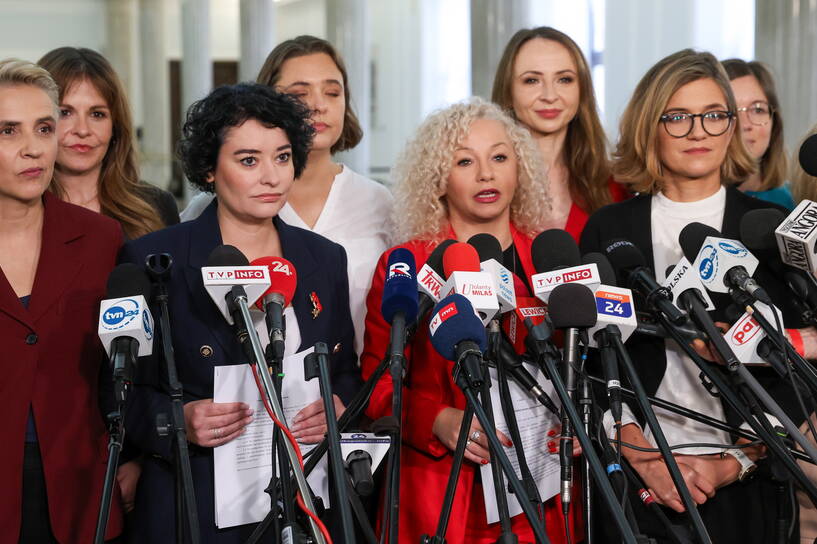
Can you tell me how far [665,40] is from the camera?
8164 mm

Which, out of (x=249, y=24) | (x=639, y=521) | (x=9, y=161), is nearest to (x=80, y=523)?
(x=9, y=161)

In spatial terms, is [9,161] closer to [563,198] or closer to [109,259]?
[109,259]

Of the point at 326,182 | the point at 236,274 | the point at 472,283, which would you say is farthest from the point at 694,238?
the point at 326,182

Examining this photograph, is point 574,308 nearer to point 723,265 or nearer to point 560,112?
point 723,265

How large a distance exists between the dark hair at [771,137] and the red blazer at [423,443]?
2102 millimetres

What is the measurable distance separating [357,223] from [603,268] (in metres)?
1.26

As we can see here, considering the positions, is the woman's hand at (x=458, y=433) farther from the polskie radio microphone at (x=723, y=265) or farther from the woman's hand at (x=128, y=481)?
the woman's hand at (x=128, y=481)

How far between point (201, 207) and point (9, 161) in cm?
115

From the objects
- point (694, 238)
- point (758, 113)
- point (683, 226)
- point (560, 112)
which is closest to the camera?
point (694, 238)

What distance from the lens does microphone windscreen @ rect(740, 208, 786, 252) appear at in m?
2.17

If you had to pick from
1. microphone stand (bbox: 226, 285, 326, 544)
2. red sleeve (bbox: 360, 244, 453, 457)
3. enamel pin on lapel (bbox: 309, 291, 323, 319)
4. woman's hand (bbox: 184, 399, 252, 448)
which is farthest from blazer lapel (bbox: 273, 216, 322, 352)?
microphone stand (bbox: 226, 285, 326, 544)

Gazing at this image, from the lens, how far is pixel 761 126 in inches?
149

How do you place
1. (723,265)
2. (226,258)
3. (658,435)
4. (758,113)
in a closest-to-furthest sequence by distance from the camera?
(658,435) → (226,258) → (723,265) → (758,113)

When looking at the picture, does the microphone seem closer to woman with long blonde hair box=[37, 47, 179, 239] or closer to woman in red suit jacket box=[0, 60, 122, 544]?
woman in red suit jacket box=[0, 60, 122, 544]
